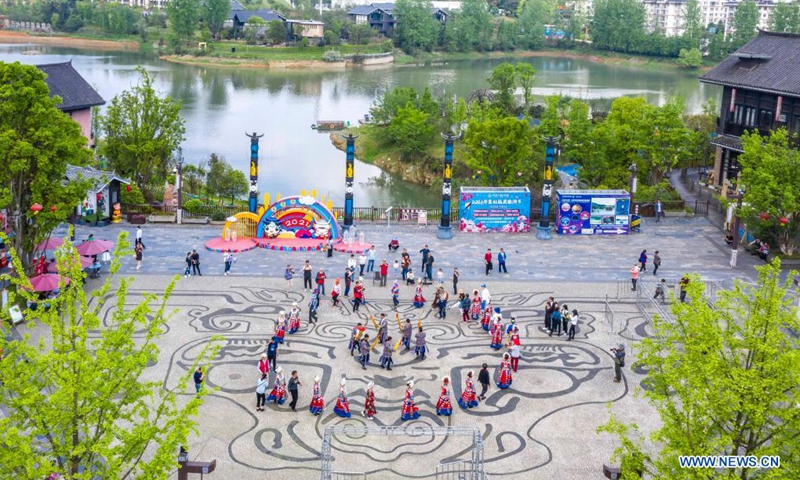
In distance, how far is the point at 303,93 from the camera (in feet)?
456

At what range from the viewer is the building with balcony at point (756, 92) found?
202 feet

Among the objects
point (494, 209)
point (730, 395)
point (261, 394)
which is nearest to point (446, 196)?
point (494, 209)

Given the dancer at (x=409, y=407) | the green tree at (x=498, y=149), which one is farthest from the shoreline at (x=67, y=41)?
the dancer at (x=409, y=407)

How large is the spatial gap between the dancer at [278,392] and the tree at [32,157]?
50.4 ft

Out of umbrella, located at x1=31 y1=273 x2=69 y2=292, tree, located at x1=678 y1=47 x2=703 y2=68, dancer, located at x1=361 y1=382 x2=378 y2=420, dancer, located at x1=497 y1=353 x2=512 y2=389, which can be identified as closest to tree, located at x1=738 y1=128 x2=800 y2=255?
dancer, located at x1=497 y1=353 x2=512 y2=389

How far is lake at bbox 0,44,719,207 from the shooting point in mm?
85812

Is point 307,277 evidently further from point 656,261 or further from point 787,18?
point 787,18

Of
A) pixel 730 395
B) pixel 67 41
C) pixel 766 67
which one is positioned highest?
pixel 766 67

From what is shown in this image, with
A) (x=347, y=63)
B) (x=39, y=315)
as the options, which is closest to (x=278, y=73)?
(x=347, y=63)

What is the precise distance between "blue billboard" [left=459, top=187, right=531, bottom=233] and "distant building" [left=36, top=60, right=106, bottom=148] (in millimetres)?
27528

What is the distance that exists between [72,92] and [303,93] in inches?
3031

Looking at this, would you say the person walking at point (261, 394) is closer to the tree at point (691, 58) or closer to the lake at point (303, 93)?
the lake at point (303, 93)

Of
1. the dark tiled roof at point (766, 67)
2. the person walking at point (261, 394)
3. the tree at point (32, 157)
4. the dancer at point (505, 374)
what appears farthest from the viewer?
the dark tiled roof at point (766, 67)

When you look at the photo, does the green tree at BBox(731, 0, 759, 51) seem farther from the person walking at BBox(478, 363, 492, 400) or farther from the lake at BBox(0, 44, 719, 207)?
the person walking at BBox(478, 363, 492, 400)
